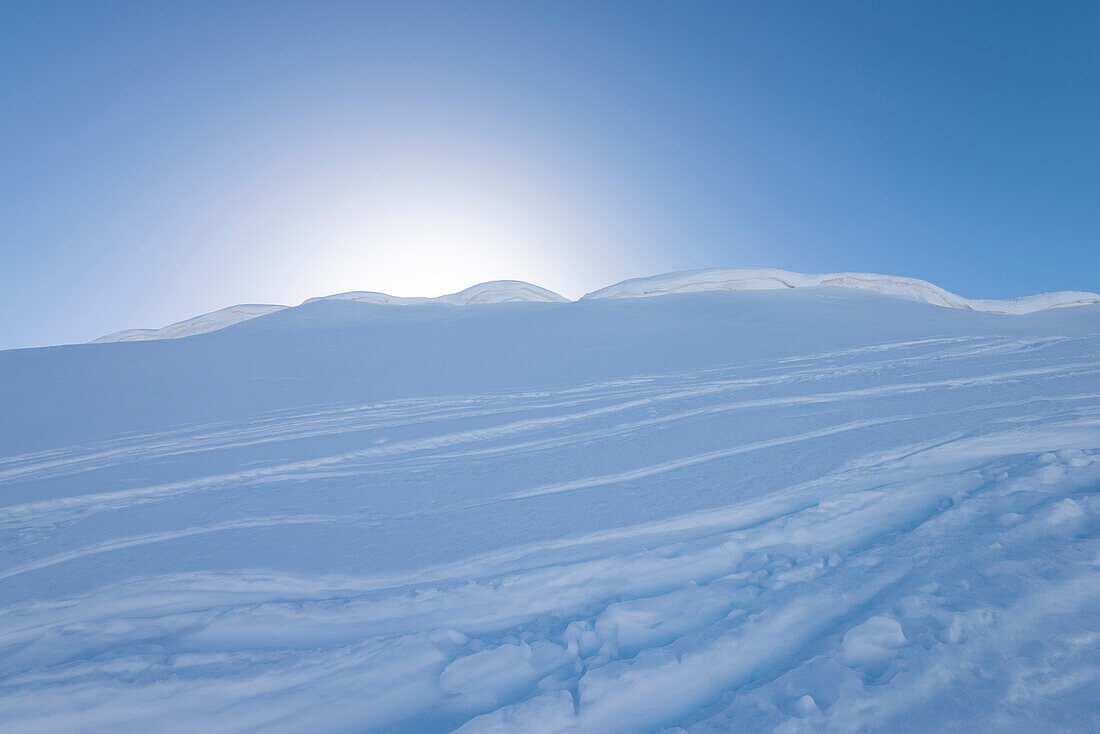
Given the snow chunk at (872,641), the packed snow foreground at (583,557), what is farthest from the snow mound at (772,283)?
the snow chunk at (872,641)

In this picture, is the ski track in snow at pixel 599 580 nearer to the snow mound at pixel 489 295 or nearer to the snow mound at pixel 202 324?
the snow mound at pixel 489 295

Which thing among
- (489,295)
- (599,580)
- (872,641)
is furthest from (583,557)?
(489,295)

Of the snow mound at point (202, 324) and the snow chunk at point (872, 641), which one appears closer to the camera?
the snow chunk at point (872, 641)

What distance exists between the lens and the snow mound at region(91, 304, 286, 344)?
1080 cm

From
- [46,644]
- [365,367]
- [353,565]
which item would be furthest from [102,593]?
[365,367]

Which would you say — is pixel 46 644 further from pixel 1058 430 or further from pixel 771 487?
pixel 1058 430

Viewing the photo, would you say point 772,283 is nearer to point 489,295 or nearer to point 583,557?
point 489,295

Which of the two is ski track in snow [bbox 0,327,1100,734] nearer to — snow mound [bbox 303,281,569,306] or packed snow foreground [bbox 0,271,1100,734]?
packed snow foreground [bbox 0,271,1100,734]

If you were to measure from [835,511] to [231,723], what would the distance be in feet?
6.35

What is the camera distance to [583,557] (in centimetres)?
192

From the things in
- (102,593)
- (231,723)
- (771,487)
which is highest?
(771,487)

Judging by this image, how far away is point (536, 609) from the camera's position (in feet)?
5.59

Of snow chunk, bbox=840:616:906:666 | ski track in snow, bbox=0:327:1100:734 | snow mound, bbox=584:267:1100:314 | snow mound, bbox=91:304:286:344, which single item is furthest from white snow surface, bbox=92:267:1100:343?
snow chunk, bbox=840:616:906:666

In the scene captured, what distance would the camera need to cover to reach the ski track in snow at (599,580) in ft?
4.32
